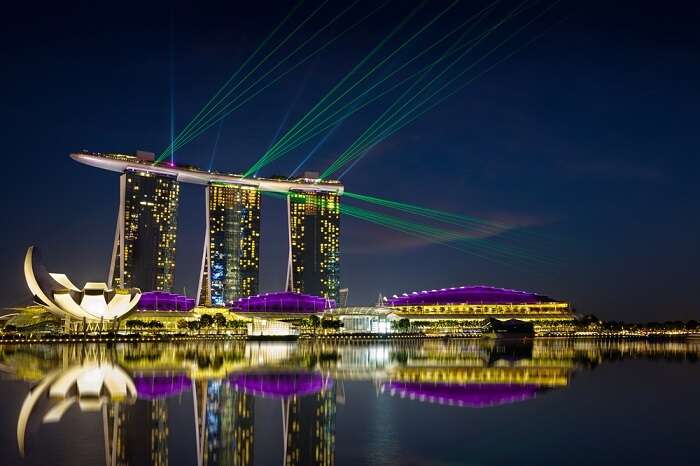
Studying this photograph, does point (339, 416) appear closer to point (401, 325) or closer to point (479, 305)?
point (401, 325)

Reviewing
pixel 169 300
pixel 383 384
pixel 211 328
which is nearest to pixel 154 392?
pixel 383 384

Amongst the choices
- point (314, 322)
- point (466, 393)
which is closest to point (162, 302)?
point (314, 322)

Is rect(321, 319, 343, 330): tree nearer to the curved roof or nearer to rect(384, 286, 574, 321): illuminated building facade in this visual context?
rect(384, 286, 574, 321): illuminated building facade

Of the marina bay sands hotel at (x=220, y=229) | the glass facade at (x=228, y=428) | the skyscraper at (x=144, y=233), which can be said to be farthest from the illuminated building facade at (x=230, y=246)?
the glass facade at (x=228, y=428)

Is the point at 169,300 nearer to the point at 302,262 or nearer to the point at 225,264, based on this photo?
the point at 225,264

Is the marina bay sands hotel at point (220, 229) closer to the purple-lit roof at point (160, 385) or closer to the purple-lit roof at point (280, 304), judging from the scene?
the purple-lit roof at point (280, 304)
